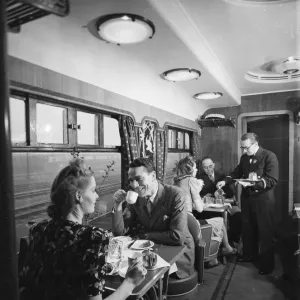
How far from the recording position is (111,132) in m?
2.85

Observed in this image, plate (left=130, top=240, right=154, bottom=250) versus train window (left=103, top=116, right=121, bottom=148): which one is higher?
train window (left=103, top=116, right=121, bottom=148)

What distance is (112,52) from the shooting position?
6.68 feet

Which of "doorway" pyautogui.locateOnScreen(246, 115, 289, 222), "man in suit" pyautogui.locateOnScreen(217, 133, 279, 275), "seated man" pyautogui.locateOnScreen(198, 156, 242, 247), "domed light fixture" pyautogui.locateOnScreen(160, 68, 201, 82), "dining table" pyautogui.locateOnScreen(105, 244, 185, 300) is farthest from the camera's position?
"doorway" pyautogui.locateOnScreen(246, 115, 289, 222)

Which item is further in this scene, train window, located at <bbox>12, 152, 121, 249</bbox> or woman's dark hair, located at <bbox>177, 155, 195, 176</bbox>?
woman's dark hair, located at <bbox>177, 155, 195, 176</bbox>

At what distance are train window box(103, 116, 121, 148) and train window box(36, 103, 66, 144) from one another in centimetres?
64

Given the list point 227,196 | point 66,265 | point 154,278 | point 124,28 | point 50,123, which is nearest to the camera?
point 66,265

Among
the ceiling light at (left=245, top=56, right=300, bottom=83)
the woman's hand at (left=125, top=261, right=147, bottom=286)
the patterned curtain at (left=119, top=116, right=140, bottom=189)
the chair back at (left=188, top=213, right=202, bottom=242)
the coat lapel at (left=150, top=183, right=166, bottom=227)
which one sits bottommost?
the chair back at (left=188, top=213, right=202, bottom=242)

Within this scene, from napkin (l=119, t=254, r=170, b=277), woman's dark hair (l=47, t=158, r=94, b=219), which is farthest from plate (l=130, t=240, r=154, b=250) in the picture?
woman's dark hair (l=47, t=158, r=94, b=219)

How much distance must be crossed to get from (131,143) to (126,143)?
7 cm

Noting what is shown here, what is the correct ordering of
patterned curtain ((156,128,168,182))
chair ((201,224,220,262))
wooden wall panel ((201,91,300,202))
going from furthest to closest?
wooden wall panel ((201,91,300,202)) → patterned curtain ((156,128,168,182)) → chair ((201,224,220,262))

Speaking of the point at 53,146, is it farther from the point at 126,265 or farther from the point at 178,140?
the point at 178,140

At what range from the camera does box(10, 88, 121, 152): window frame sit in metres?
1.75

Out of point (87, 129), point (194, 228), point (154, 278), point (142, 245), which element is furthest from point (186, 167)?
point (154, 278)

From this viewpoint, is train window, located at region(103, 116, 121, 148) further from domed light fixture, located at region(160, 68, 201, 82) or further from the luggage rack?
the luggage rack
